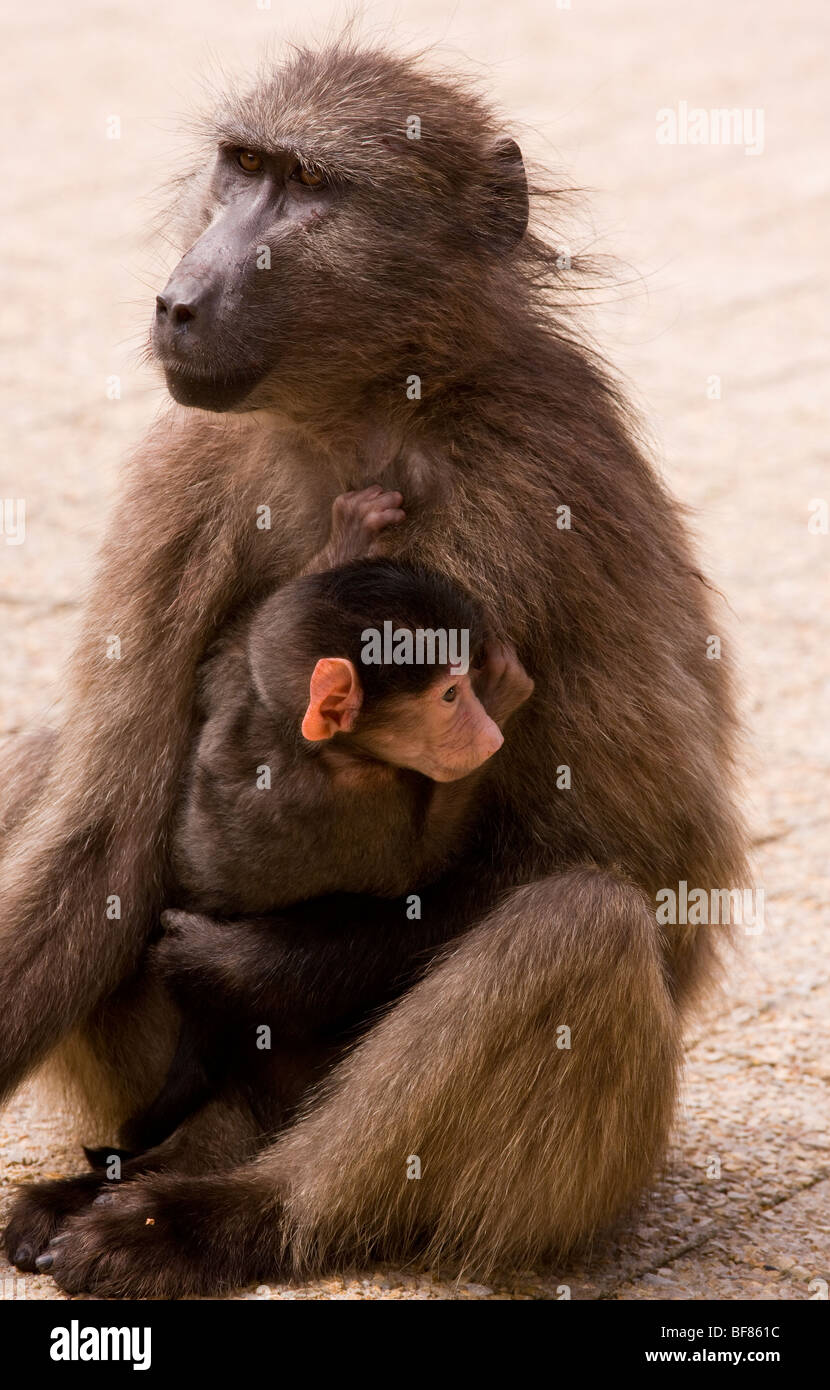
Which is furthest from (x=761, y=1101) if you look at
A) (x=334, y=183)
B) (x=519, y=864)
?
(x=334, y=183)

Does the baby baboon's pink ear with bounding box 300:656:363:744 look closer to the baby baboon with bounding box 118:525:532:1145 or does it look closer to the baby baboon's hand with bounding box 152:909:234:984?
the baby baboon with bounding box 118:525:532:1145

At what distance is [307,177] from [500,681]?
0.89 metres

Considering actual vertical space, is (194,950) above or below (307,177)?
below

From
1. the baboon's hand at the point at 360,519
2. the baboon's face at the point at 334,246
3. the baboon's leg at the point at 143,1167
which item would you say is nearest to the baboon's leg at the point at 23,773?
the baboon's leg at the point at 143,1167

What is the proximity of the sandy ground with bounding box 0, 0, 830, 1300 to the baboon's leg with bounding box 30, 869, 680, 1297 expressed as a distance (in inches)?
3.9

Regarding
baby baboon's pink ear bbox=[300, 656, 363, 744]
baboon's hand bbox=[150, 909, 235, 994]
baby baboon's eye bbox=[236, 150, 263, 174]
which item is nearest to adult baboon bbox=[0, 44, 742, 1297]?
baby baboon's eye bbox=[236, 150, 263, 174]

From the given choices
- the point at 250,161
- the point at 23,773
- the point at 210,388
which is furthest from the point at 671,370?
the point at 210,388

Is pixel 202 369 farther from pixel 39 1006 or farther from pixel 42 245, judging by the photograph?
pixel 42 245

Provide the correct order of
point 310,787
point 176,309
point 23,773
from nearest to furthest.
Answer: point 176,309 → point 310,787 → point 23,773

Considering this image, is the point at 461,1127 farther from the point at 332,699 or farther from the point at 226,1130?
the point at 332,699

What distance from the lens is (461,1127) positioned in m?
2.99

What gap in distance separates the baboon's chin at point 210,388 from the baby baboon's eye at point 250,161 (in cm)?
39

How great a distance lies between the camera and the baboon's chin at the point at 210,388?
2957mm

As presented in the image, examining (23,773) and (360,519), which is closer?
(360,519)
